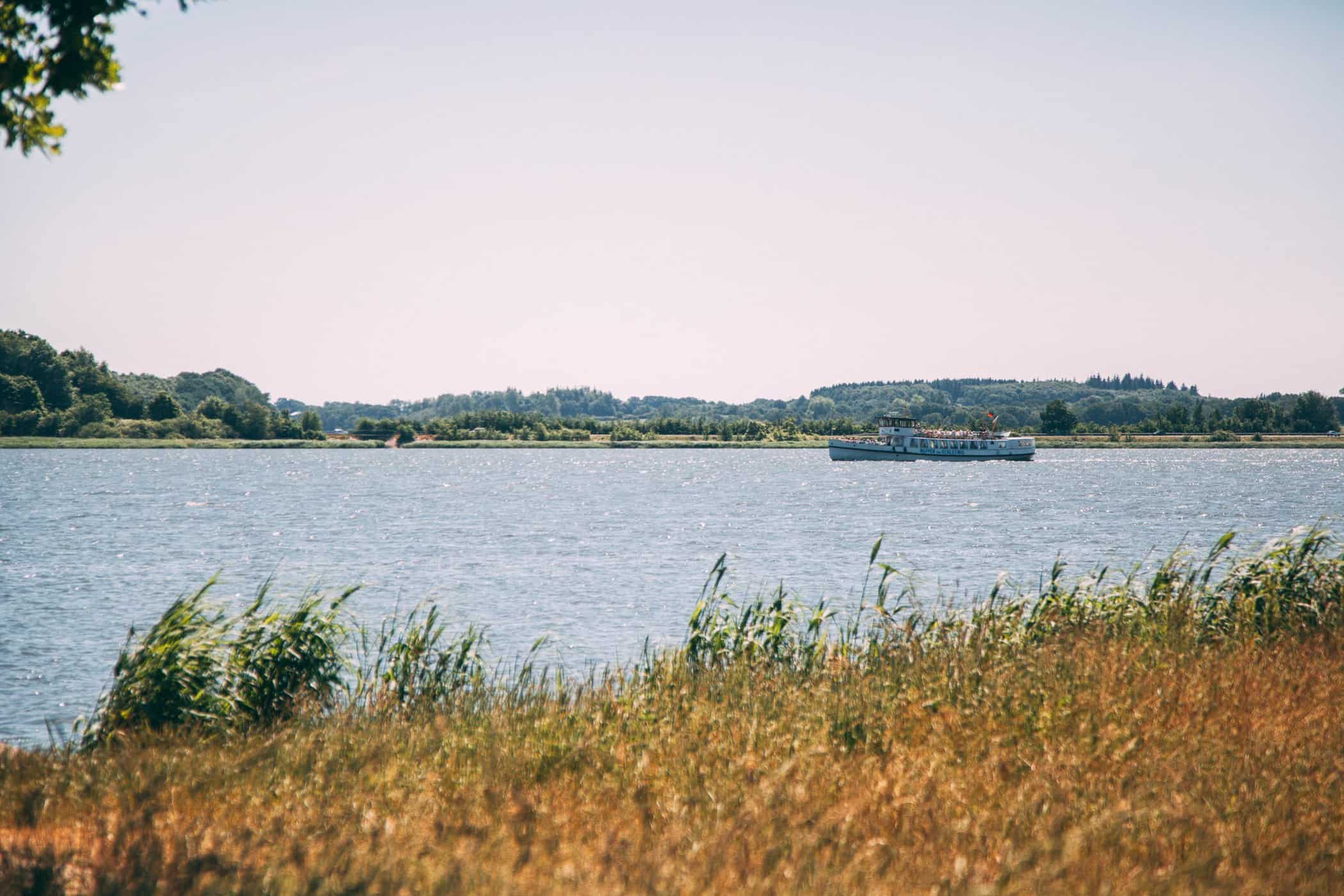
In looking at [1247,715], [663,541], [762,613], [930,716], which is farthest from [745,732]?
[663,541]

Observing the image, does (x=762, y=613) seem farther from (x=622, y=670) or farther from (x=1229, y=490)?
(x=1229, y=490)

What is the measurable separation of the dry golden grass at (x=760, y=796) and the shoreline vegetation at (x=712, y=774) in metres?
0.03

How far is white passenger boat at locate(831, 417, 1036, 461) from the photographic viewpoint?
172125 millimetres

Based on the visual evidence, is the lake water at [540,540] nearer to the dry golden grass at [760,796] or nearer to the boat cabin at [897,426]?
the dry golden grass at [760,796]

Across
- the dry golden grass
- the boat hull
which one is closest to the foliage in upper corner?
the dry golden grass

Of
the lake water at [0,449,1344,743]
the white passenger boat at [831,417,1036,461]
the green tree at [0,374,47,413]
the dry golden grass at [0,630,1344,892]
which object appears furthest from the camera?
the green tree at [0,374,47,413]

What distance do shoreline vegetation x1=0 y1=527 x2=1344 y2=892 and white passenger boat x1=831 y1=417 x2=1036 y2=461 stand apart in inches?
6338

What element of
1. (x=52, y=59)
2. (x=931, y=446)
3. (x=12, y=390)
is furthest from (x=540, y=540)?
(x=12, y=390)

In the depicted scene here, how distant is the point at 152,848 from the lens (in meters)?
7.08

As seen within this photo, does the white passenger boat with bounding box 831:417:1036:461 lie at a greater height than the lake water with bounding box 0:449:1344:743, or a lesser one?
greater

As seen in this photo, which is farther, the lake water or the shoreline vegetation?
the lake water

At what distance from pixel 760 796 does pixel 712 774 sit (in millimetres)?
992

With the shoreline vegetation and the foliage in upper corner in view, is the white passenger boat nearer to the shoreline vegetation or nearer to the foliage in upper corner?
the shoreline vegetation

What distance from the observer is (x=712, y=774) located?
8383 mm
